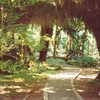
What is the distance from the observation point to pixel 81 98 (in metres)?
14.3

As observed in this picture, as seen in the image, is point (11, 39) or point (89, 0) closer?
point (11, 39)

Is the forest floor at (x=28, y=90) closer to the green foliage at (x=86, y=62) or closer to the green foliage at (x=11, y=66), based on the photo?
the green foliage at (x=11, y=66)

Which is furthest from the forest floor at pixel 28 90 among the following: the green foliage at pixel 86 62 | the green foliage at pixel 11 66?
the green foliage at pixel 86 62

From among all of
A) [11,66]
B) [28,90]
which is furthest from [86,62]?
[11,66]

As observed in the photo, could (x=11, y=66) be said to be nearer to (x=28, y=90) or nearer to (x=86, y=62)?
(x=28, y=90)

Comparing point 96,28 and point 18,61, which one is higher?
point 96,28

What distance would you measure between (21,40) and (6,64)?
41.9 inches

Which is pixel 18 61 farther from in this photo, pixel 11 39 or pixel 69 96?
pixel 69 96

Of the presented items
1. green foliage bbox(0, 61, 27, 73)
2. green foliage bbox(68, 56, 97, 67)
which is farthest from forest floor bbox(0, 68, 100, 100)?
green foliage bbox(68, 56, 97, 67)

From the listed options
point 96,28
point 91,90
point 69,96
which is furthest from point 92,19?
point 69,96

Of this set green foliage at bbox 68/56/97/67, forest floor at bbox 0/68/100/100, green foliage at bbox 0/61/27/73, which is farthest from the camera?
green foliage at bbox 68/56/97/67

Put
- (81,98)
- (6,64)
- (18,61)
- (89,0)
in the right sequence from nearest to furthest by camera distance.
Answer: (6,64) → (18,61) → (81,98) → (89,0)

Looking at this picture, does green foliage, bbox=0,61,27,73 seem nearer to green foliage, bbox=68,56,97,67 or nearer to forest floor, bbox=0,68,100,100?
forest floor, bbox=0,68,100,100

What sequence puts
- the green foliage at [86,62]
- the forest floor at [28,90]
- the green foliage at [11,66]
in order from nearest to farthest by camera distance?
the green foliage at [11,66] → the forest floor at [28,90] → the green foliage at [86,62]
